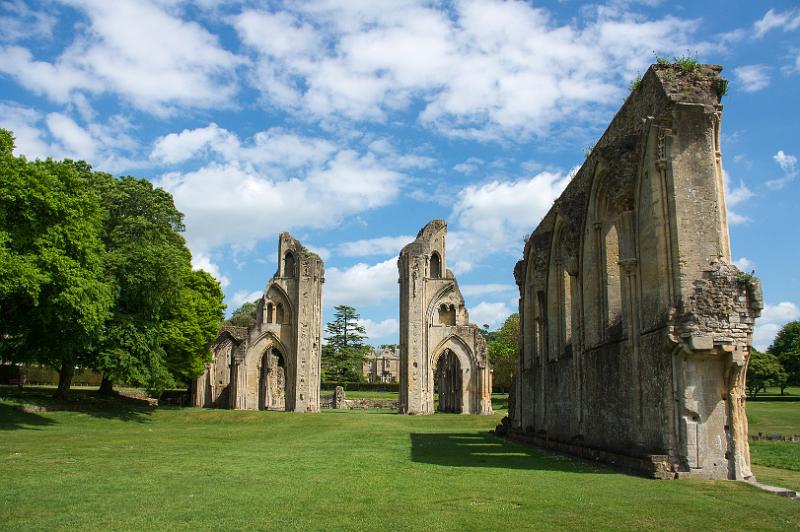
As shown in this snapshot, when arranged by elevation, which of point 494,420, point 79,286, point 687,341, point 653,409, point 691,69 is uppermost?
point 691,69

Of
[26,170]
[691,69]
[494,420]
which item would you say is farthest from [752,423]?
[26,170]

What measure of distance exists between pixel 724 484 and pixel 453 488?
4876mm

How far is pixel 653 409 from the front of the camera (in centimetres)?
1430

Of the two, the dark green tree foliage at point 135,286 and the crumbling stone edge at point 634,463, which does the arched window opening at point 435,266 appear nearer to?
the dark green tree foliage at point 135,286

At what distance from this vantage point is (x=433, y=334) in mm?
47344

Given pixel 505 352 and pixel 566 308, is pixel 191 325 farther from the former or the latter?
pixel 505 352

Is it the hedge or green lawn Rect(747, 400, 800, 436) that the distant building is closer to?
the hedge

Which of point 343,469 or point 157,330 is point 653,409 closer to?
point 343,469

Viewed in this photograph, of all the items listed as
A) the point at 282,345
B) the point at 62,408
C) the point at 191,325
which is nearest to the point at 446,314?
the point at 282,345

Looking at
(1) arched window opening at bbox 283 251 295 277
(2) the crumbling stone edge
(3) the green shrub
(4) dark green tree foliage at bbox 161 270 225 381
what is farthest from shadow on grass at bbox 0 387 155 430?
(3) the green shrub

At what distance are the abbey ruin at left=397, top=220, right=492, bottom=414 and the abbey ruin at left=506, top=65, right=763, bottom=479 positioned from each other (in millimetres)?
26536

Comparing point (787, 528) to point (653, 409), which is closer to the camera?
point (787, 528)

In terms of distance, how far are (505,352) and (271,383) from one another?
20142 millimetres

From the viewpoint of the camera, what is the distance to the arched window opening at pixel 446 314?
48.7 meters
